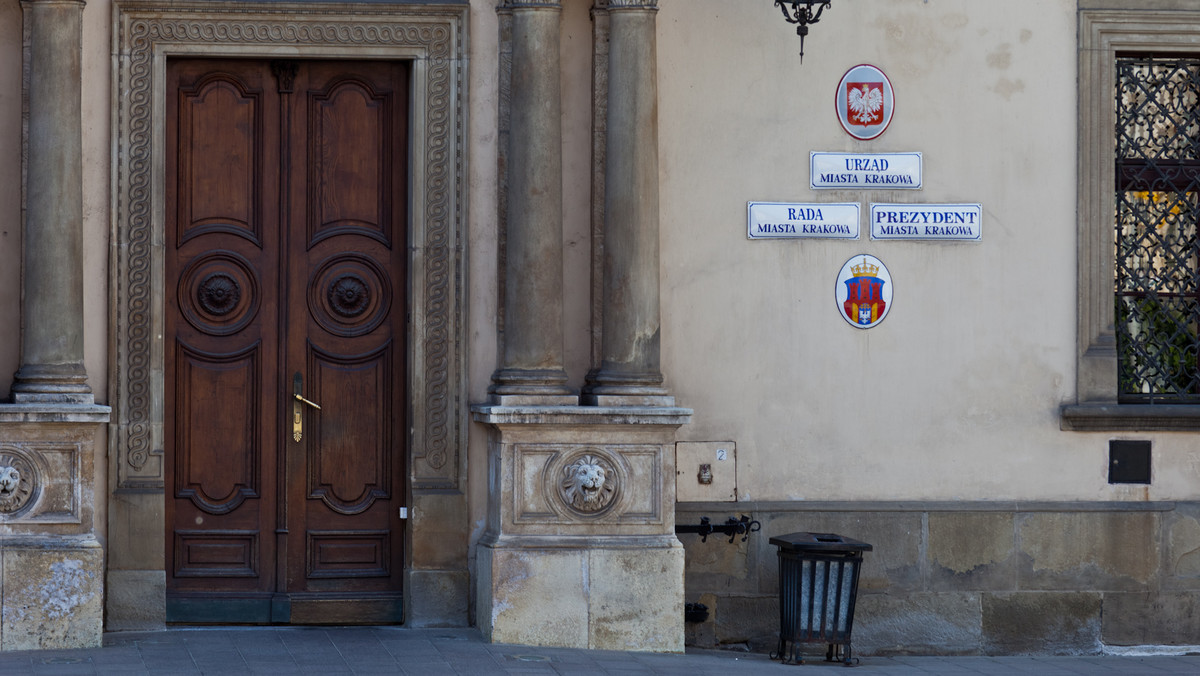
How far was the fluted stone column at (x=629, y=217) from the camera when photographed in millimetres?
8555

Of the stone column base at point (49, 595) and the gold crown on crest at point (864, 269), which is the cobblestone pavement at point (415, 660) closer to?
the stone column base at point (49, 595)

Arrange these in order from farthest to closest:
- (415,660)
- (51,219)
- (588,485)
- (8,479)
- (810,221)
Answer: (810,221)
(588,485)
(51,219)
(8,479)
(415,660)

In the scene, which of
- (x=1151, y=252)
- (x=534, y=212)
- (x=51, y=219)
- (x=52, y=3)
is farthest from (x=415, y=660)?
(x=1151, y=252)

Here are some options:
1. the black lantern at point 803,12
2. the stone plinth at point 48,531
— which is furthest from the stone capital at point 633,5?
the stone plinth at point 48,531

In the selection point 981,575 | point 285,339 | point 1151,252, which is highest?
point 1151,252

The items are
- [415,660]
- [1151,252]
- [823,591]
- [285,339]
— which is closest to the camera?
[415,660]

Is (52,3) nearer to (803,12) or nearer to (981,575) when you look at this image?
(803,12)

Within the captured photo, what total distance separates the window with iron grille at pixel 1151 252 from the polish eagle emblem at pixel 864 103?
159 cm

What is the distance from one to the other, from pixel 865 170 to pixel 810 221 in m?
0.47

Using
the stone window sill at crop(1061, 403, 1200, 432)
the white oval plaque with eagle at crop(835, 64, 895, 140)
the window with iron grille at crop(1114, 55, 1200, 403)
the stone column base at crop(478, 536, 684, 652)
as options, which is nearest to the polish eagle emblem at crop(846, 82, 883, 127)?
the white oval plaque with eagle at crop(835, 64, 895, 140)

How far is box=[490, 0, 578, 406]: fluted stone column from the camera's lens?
8.52 metres

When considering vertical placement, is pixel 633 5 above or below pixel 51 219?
above

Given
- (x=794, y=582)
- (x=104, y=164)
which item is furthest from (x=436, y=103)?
(x=794, y=582)

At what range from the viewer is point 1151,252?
9.43m
